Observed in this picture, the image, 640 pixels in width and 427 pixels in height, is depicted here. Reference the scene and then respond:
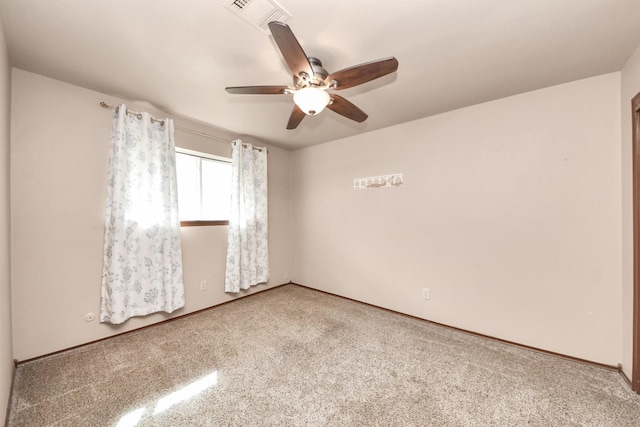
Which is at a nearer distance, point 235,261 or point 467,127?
point 467,127

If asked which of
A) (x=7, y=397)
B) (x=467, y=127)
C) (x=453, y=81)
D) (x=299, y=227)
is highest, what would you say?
(x=453, y=81)

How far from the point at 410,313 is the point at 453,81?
248 centimetres

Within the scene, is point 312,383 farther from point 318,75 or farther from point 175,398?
point 318,75

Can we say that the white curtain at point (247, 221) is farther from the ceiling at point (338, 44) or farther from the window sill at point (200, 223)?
the ceiling at point (338, 44)

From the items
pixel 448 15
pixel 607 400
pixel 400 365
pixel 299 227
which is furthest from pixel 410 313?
pixel 448 15

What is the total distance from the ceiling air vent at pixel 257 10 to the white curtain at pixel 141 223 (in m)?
1.72

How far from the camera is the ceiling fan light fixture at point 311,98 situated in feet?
5.15

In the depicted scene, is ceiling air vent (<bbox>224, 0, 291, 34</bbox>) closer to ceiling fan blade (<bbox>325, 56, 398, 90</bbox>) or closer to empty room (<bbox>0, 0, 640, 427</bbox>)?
empty room (<bbox>0, 0, 640, 427</bbox>)

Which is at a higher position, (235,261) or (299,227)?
(299,227)

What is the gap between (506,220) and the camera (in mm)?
2348

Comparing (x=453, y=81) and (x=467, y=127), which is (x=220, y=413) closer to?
(x=453, y=81)

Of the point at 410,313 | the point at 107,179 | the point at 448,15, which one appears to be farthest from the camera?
the point at 410,313

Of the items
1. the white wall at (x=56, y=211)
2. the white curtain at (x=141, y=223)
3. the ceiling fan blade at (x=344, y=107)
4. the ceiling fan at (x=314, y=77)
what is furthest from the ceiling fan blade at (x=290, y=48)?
the white wall at (x=56, y=211)

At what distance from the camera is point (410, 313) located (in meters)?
2.95
